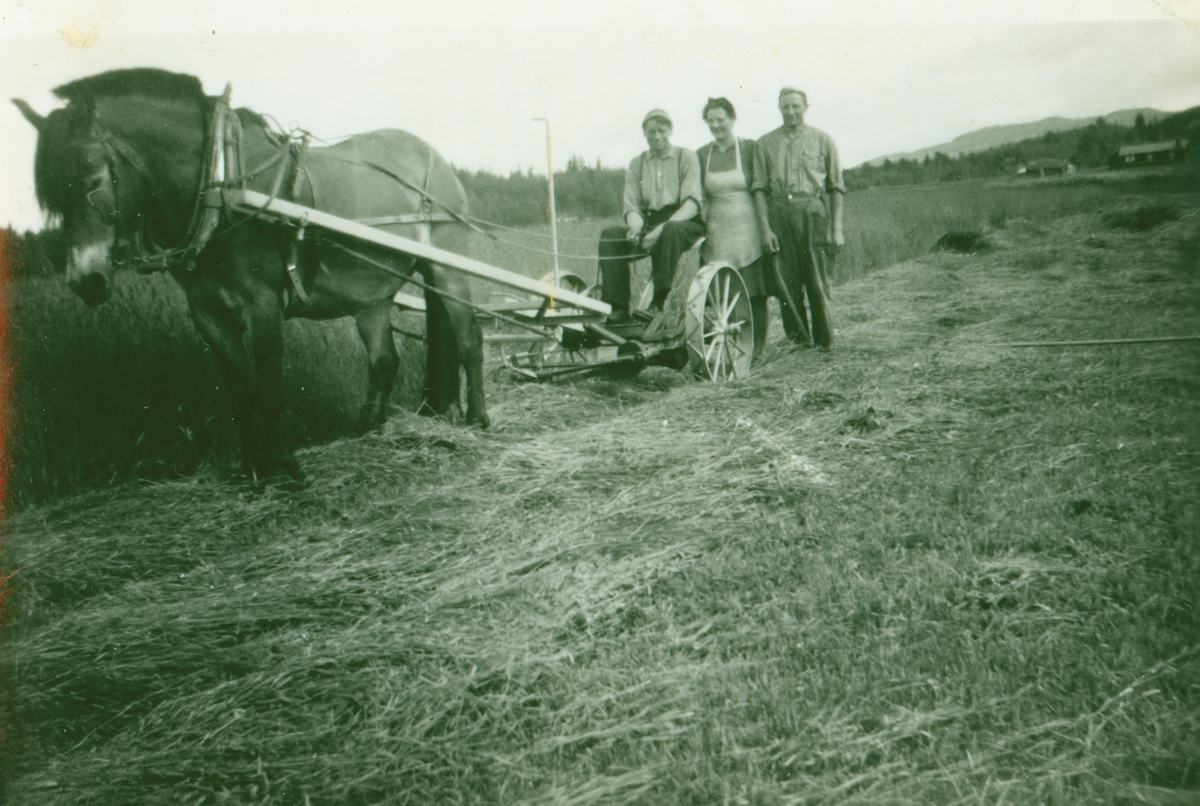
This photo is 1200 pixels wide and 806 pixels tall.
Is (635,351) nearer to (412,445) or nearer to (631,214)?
(631,214)

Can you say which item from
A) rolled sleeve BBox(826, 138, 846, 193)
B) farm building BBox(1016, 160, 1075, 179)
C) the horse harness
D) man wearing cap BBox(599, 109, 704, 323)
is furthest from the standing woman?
farm building BBox(1016, 160, 1075, 179)

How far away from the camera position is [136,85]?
12.3 feet

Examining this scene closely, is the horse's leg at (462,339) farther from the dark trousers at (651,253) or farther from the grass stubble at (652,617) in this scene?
the dark trousers at (651,253)

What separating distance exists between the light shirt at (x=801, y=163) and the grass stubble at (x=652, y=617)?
2.61m

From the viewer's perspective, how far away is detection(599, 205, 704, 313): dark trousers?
20.1 ft

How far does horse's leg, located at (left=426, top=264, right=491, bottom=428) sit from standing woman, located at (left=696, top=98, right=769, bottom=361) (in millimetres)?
2367

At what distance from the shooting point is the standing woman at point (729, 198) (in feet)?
22.4

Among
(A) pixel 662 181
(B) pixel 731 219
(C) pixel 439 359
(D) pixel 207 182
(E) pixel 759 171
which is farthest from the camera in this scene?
(B) pixel 731 219

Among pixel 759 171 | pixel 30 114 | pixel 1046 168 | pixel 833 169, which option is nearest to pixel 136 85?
pixel 30 114

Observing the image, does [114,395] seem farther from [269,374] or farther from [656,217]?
[656,217]

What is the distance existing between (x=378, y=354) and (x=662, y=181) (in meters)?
2.73

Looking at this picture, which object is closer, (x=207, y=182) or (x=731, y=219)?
(x=207, y=182)

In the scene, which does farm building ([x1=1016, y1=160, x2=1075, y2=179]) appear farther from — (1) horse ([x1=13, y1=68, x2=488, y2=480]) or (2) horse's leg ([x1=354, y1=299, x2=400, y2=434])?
(2) horse's leg ([x1=354, y1=299, x2=400, y2=434])

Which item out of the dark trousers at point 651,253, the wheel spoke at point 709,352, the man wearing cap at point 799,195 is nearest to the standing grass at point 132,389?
the dark trousers at point 651,253
